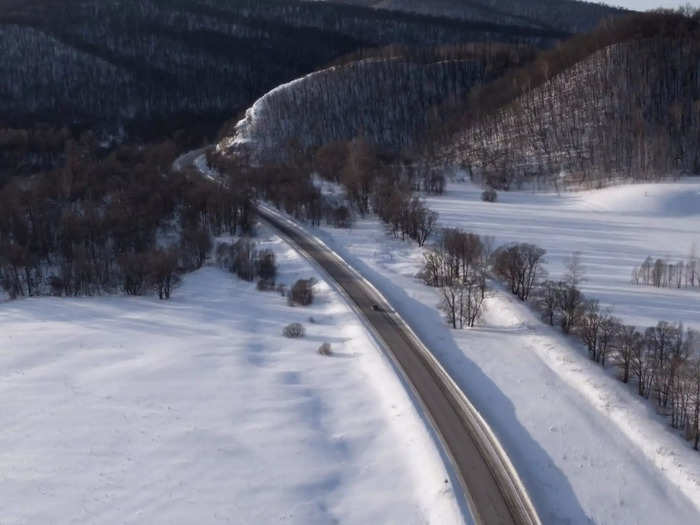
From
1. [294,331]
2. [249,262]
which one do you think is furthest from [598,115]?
[294,331]

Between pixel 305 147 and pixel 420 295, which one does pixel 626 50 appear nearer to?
pixel 305 147

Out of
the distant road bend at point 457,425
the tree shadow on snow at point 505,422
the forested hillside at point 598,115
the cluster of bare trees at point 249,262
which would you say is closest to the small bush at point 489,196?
the forested hillside at point 598,115

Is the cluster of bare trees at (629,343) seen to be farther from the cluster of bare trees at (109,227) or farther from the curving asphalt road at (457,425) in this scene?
the cluster of bare trees at (109,227)

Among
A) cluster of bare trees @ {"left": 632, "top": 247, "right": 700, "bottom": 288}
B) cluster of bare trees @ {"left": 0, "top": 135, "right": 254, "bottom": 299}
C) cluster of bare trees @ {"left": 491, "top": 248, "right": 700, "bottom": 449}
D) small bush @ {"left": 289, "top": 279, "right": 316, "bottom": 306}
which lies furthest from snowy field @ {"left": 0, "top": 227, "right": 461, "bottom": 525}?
cluster of bare trees @ {"left": 632, "top": 247, "right": 700, "bottom": 288}

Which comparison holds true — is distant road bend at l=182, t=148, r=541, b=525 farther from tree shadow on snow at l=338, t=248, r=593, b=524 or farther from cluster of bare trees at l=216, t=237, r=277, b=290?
cluster of bare trees at l=216, t=237, r=277, b=290

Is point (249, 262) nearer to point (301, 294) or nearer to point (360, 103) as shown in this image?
point (301, 294)

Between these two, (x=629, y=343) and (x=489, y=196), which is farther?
(x=489, y=196)
